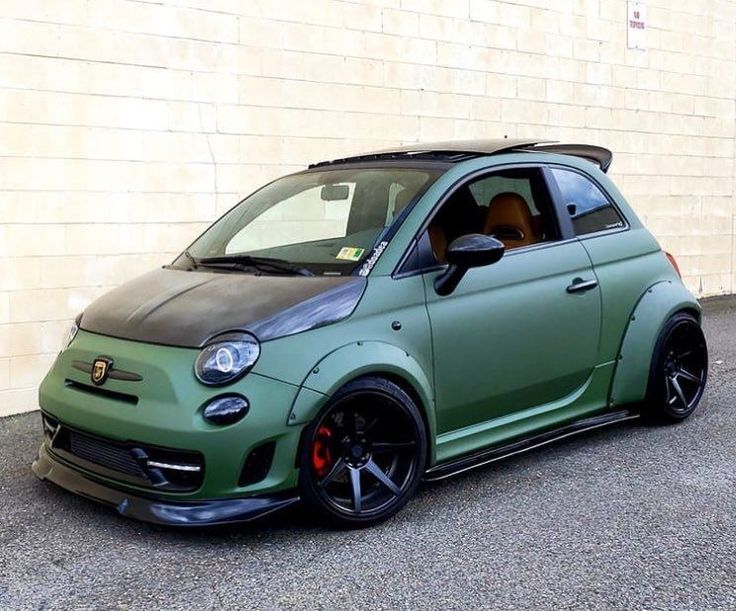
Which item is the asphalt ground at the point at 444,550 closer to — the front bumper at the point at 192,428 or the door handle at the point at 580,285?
the front bumper at the point at 192,428

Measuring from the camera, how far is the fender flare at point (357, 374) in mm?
3648

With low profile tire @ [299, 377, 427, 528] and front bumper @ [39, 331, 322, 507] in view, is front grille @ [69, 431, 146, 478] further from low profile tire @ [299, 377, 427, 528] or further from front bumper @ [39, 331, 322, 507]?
low profile tire @ [299, 377, 427, 528]

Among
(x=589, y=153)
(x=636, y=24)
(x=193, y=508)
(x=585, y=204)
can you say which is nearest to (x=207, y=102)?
(x=589, y=153)

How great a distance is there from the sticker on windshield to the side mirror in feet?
1.23

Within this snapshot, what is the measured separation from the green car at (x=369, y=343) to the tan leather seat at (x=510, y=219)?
0.04ft

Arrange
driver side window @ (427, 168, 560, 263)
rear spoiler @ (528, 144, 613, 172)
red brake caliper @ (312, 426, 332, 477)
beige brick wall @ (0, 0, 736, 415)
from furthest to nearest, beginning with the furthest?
beige brick wall @ (0, 0, 736, 415), rear spoiler @ (528, 144, 613, 172), driver side window @ (427, 168, 560, 263), red brake caliper @ (312, 426, 332, 477)

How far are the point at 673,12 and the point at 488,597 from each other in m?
9.40

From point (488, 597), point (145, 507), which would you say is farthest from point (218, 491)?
point (488, 597)

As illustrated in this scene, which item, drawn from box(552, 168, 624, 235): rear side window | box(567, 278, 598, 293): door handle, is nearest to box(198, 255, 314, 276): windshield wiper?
box(567, 278, 598, 293): door handle

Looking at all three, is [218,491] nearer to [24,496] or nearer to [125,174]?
[24,496]

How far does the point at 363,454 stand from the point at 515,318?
1103 mm

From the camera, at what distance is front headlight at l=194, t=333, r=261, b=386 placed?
11.8 ft

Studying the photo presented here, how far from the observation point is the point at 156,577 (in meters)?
3.43

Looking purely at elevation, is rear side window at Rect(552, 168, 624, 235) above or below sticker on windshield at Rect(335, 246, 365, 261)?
above
